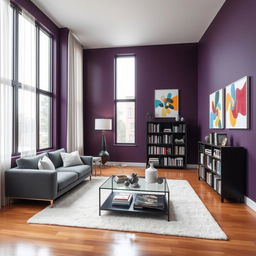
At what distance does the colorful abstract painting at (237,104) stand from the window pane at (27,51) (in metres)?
3.94

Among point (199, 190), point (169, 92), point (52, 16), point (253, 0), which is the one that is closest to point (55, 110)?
point (52, 16)

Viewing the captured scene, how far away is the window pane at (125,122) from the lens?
19.7 feet

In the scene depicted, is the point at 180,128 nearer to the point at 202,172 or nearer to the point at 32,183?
the point at 202,172

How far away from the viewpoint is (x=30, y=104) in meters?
3.73

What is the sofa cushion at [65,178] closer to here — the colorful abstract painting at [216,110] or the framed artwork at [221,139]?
the framed artwork at [221,139]

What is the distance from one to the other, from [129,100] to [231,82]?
317 cm

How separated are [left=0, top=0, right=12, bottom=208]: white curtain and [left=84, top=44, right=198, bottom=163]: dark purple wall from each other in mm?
3111

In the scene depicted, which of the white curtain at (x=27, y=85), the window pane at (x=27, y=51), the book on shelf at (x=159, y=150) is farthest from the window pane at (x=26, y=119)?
the book on shelf at (x=159, y=150)

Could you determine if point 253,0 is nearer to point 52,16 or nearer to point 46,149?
point 52,16

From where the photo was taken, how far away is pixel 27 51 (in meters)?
3.68

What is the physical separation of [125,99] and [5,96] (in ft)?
11.8

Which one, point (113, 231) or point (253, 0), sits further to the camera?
point (253, 0)

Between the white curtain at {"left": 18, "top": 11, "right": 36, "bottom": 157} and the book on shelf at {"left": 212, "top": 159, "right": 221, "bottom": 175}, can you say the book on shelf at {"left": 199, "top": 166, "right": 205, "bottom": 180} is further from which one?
the white curtain at {"left": 18, "top": 11, "right": 36, "bottom": 157}

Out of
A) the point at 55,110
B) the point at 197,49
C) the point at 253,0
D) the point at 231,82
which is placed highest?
the point at 197,49
